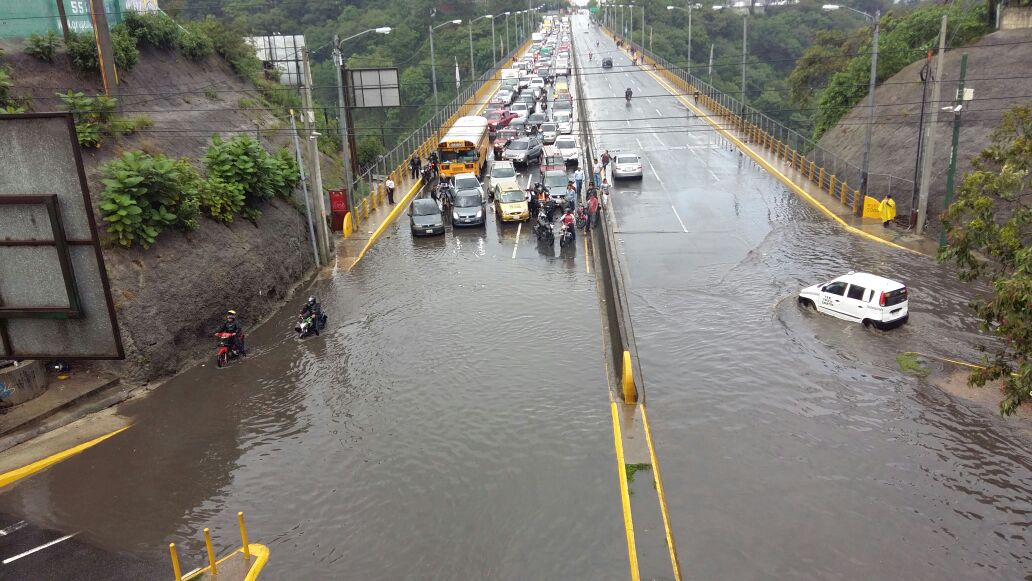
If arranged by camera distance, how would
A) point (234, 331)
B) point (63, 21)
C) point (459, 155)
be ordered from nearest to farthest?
1. point (234, 331)
2. point (63, 21)
3. point (459, 155)

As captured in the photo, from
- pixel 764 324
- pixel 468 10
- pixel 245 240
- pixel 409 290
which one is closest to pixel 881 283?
pixel 764 324

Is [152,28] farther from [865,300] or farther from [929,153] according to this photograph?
[929,153]

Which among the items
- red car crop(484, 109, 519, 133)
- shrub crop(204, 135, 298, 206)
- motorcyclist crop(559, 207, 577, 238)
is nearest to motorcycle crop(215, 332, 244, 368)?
shrub crop(204, 135, 298, 206)

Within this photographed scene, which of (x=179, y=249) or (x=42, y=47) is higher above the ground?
(x=42, y=47)

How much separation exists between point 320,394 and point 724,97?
4937cm

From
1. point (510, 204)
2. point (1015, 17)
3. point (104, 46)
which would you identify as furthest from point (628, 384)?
point (1015, 17)

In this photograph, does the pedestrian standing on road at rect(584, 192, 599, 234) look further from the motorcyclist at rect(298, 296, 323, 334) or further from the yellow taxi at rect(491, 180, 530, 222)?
the motorcyclist at rect(298, 296, 323, 334)

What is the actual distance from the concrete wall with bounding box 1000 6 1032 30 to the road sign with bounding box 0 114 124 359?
43.5 m

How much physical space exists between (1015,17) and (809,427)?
3539 cm

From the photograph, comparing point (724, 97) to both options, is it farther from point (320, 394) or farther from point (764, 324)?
point (320, 394)

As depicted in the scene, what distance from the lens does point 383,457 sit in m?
14.2

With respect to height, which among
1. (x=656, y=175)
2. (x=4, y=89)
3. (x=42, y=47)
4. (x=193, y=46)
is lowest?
(x=656, y=175)

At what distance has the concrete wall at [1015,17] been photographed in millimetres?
38531

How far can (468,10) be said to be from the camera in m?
138
